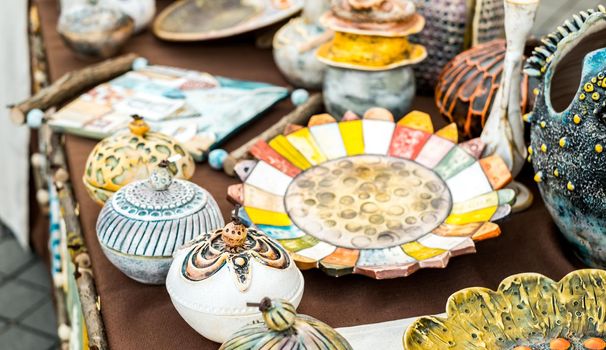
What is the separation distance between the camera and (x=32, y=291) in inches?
74.8

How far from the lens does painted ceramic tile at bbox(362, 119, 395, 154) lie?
1042 mm

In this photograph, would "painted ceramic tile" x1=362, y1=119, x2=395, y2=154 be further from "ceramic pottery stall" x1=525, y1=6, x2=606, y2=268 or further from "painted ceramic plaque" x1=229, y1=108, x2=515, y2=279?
"ceramic pottery stall" x1=525, y1=6, x2=606, y2=268

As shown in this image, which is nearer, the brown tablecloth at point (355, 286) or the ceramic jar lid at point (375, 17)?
the brown tablecloth at point (355, 286)

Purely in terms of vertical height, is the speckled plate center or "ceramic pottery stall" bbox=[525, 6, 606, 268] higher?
"ceramic pottery stall" bbox=[525, 6, 606, 268]

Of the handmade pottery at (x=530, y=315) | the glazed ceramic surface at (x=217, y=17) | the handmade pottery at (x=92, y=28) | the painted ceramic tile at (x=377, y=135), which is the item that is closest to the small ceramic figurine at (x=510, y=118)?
the painted ceramic tile at (x=377, y=135)

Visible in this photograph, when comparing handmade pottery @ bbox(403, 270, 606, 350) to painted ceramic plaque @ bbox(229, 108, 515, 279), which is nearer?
handmade pottery @ bbox(403, 270, 606, 350)

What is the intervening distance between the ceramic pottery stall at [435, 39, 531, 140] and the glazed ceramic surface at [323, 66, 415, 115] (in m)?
0.07

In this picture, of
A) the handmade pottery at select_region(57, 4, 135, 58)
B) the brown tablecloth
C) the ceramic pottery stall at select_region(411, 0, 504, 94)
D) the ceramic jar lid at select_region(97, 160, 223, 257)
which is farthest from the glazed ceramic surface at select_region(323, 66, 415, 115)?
the handmade pottery at select_region(57, 4, 135, 58)

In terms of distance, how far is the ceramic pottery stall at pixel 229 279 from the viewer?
683 mm

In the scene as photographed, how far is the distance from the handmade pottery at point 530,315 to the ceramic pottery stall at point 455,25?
553mm

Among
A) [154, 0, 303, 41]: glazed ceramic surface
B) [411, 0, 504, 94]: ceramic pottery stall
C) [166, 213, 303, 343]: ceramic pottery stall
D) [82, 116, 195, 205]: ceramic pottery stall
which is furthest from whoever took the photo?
[154, 0, 303, 41]: glazed ceramic surface

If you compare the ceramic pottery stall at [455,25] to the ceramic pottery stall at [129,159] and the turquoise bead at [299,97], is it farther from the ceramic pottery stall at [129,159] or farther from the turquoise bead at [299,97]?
the ceramic pottery stall at [129,159]

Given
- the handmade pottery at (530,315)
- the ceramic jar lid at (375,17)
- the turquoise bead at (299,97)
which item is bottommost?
the turquoise bead at (299,97)

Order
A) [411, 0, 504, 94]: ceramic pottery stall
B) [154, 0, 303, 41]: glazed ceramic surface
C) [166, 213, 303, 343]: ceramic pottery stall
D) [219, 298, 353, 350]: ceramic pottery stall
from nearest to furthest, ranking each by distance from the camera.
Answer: [219, 298, 353, 350]: ceramic pottery stall → [166, 213, 303, 343]: ceramic pottery stall → [411, 0, 504, 94]: ceramic pottery stall → [154, 0, 303, 41]: glazed ceramic surface
